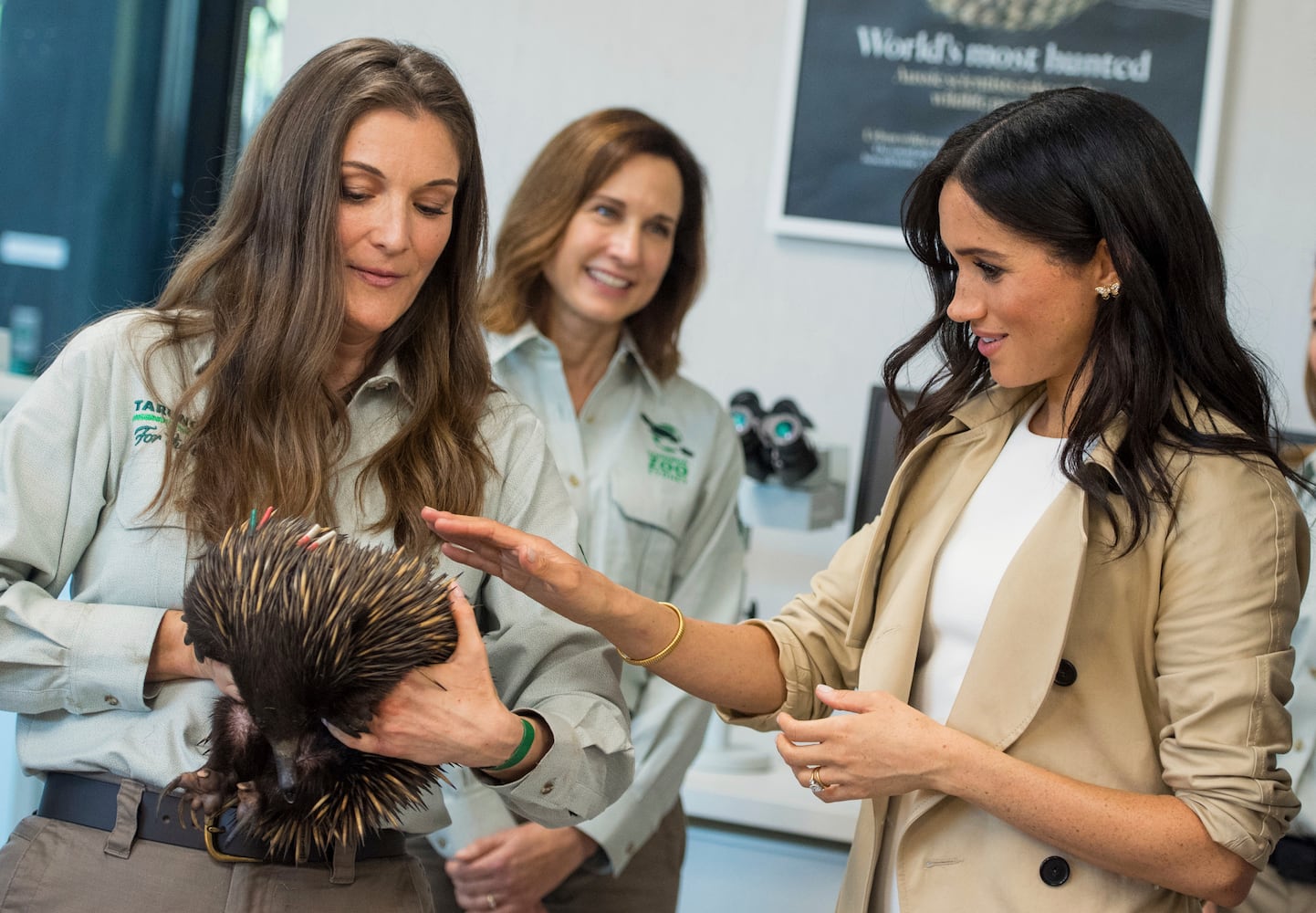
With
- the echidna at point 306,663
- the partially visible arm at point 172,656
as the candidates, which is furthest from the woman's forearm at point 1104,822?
the partially visible arm at point 172,656

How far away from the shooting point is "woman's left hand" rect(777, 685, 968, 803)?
153 centimetres

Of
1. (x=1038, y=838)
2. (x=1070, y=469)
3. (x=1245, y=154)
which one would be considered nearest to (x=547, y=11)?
(x=1245, y=154)

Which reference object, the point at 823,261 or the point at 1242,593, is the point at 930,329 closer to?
the point at 1242,593

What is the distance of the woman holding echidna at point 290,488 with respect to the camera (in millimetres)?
1491

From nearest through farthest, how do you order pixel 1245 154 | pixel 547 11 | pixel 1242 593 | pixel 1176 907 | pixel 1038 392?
1. pixel 1242 593
2. pixel 1176 907
3. pixel 1038 392
4. pixel 1245 154
5. pixel 547 11

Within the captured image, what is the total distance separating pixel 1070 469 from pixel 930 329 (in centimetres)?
37

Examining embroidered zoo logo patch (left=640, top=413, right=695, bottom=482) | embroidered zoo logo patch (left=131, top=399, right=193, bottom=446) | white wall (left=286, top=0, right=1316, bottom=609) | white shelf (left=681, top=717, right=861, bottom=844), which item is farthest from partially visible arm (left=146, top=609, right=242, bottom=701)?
white wall (left=286, top=0, right=1316, bottom=609)

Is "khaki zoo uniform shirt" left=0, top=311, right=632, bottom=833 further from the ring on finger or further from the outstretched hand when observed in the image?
the ring on finger

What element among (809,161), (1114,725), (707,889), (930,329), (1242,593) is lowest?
(707,889)

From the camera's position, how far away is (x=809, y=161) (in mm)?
3910

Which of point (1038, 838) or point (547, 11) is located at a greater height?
point (547, 11)

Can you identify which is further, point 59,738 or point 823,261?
point 823,261

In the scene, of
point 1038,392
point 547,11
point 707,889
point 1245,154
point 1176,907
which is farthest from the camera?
point 547,11

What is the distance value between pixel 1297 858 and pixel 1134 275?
3.56ft
